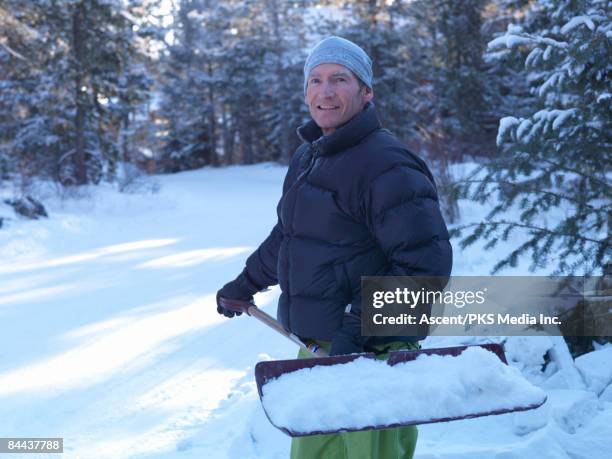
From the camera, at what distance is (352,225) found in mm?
2059

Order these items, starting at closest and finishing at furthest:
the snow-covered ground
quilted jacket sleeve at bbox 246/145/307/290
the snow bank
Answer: quilted jacket sleeve at bbox 246/145/307/290, the snow-covered ground, the snow bank

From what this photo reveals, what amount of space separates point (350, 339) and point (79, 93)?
17669mm

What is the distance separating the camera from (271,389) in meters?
1.87

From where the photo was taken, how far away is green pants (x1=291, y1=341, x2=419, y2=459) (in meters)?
2.04

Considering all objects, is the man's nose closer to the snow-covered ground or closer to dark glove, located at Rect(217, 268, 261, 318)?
dark glove, located at Rect(217, 268, 261, 318)

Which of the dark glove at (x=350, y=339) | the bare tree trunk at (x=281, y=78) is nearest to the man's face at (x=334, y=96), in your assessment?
the dark glove at (x=350, y=339)

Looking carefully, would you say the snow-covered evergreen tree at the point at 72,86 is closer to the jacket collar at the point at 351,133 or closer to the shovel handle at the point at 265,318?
the shovel handle at the point at 265,318

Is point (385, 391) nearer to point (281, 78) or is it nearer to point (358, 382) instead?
point (358, 382)

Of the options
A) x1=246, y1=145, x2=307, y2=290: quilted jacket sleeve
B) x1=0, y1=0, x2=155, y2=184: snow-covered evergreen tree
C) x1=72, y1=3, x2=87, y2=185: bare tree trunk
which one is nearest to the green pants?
x1=246, y1=145, x2=307, y2=290: quilted jacket sleeve

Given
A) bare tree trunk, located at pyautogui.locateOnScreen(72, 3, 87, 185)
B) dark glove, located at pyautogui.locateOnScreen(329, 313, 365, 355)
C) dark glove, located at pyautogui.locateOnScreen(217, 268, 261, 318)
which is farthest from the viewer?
bare tree trunk, located at pyautogui.locateOnScreen(72, 3, 87, 185)

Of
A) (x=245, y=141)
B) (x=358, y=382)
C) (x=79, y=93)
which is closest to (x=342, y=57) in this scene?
(x=358, y=382)

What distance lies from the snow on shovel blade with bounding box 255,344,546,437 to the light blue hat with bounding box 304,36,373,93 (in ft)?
3.35

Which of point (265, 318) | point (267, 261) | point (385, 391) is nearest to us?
point (385, 391)

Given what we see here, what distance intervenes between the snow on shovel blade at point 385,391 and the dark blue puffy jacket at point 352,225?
24 centimetres
